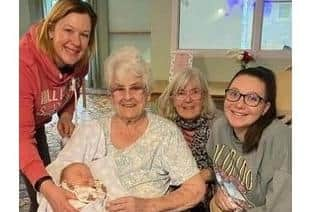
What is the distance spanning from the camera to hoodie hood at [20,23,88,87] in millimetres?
835

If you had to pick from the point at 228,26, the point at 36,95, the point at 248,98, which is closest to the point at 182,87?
the point at 228,26

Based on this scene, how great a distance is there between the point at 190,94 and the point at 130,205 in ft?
1.38

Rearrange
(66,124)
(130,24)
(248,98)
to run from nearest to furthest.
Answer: (248,98) → (66,124) → (130,24)

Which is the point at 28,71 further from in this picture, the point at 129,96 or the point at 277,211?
the point at 277,211

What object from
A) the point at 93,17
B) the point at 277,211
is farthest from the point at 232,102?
the point at 93,17

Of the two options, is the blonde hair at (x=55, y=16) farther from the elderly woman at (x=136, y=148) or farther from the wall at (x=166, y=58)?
the wall at (x=166, y=58)

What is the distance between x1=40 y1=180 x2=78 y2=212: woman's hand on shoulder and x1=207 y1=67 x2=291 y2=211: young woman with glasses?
0.36 meters

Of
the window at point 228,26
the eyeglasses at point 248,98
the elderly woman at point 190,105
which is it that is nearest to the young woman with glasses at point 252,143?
the eyeglasses at point 248,98

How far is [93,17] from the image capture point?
95 cm

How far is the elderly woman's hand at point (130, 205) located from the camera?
895 mm

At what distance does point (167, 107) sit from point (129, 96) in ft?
0.96

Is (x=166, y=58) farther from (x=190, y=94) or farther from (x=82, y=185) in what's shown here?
(x=82, y=185)

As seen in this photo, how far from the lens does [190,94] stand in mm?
1197

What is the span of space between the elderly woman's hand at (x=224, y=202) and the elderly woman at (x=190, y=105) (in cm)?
21
